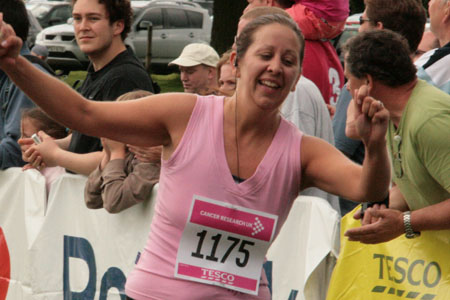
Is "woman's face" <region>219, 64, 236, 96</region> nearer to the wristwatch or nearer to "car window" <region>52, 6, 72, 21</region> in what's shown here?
the wristwatch

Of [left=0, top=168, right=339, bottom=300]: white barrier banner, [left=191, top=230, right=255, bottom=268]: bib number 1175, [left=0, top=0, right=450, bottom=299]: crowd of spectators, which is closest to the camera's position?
[left=0, top=0, right=450, bottom=299]: crowd of spectators

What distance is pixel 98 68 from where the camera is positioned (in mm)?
5496

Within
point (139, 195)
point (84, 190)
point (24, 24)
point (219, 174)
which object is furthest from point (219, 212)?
point (24, 24)

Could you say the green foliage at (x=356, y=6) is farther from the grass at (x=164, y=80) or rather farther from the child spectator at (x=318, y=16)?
the child spectator at (x=318, y=16)

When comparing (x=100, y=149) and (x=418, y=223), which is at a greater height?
(x=418, y=223)

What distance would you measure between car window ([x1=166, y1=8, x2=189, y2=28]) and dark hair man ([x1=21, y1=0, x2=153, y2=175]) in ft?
67.7

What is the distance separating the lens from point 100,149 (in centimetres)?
536

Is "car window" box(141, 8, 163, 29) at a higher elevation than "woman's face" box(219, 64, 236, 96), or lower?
lower

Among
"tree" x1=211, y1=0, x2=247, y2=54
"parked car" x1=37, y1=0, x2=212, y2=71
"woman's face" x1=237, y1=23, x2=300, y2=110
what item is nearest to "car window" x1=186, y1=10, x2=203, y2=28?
"parked car" x1=37, y1=0, x2=212, y2=71

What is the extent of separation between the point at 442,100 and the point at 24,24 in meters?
3.61

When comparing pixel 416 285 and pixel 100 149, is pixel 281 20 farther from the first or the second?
pixel 100 149

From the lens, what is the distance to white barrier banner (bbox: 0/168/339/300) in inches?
178

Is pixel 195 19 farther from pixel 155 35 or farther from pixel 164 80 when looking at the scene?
pixel 164 80

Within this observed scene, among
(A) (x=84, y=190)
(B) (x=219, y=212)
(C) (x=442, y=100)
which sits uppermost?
(C) (x=442, y=100)
